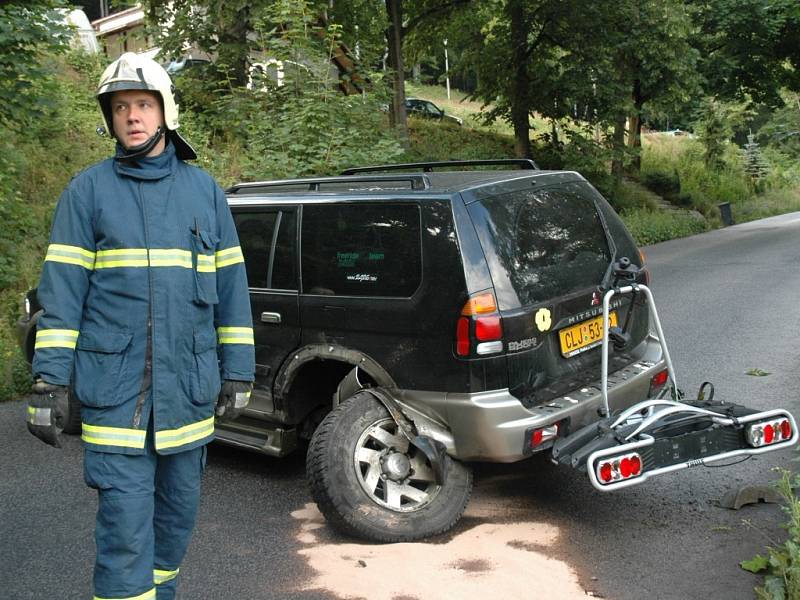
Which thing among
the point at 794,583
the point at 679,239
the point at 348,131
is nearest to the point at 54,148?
the point at 348,131

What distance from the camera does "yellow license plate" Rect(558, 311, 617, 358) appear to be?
458 cm

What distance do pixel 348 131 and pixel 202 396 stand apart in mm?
9770

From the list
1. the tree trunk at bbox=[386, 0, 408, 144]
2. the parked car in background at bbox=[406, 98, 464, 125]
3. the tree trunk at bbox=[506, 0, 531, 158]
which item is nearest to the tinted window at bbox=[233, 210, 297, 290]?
the tree trunk at bbox=[386, 0, 408, 144]

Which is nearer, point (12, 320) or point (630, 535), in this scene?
point (630, 535)

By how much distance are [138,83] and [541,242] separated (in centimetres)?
236

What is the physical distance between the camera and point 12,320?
32.6 feet

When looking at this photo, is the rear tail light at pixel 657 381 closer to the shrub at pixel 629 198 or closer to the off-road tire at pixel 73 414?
the off-road tire at pixel 73 414

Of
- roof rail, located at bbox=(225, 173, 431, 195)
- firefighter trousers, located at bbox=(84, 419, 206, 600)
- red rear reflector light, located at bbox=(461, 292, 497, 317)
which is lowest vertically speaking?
firefighter trousers, located at bbox=(84, 419, 206, 600)

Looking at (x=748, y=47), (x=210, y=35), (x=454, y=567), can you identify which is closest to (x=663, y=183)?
(x=748, y=47)

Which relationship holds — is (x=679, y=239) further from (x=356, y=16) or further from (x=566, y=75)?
(x=356, y=16)

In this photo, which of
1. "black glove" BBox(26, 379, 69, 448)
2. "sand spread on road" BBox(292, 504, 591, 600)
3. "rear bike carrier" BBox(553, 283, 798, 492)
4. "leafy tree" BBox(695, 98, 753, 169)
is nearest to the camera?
"black glove" BBox(26, 379, 69, 448)

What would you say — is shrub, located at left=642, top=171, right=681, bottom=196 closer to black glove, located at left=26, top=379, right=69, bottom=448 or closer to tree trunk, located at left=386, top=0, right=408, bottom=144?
tree trunk, located at left=386, top=0, right=408, bottom=144

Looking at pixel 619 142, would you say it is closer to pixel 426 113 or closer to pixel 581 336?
pixel 426 113

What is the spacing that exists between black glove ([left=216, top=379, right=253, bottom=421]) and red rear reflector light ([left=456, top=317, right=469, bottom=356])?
127 cm
